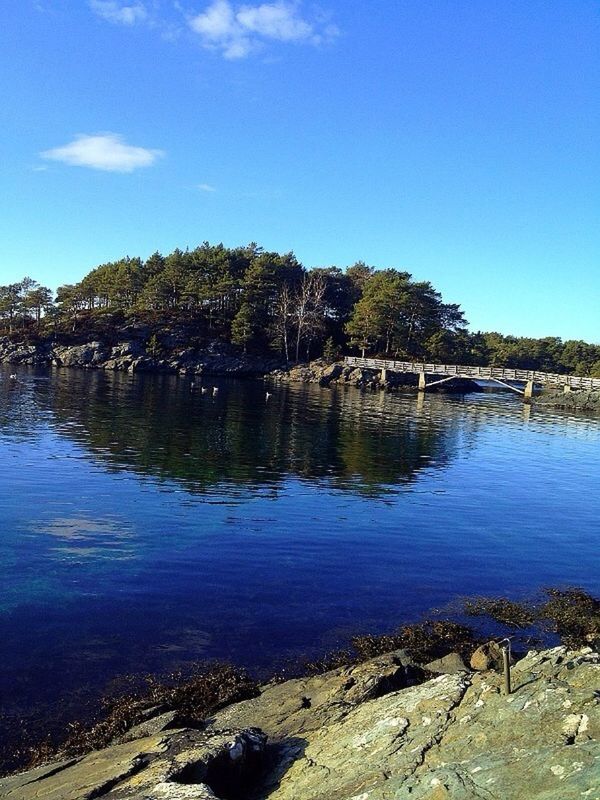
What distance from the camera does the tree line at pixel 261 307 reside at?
10956 centimetres

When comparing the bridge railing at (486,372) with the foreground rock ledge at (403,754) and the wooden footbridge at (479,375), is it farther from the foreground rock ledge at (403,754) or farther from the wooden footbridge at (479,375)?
the foreground rock ledge at (403,754)

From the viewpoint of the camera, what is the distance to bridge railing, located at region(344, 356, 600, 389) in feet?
291

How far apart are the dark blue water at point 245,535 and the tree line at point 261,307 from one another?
64406mm

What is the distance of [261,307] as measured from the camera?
372ft

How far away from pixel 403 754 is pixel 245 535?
1470 centimetres

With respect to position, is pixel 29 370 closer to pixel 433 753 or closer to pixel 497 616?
pixel 497 616

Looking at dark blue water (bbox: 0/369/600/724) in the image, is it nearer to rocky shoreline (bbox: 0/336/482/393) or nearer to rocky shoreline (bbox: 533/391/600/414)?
rocky shoreline (bbox: 533/391/600/414)

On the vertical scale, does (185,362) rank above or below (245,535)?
above

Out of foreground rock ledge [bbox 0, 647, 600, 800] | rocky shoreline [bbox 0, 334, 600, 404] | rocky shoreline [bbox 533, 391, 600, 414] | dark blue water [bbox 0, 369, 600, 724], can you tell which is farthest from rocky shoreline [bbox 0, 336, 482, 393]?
foreground rock ledge [bbox 0, 647, 600, 800]

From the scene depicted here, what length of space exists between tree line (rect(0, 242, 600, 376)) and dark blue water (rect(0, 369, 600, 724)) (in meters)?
64.4

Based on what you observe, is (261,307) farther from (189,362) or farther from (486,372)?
(486,372)

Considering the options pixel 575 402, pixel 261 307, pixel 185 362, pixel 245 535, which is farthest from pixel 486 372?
pixel 245 535

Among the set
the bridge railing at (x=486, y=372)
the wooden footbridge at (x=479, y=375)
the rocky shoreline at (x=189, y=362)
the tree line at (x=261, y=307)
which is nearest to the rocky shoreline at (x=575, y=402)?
the bridge railing at (x=486, y=372)

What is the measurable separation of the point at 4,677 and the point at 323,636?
6.84 metres
